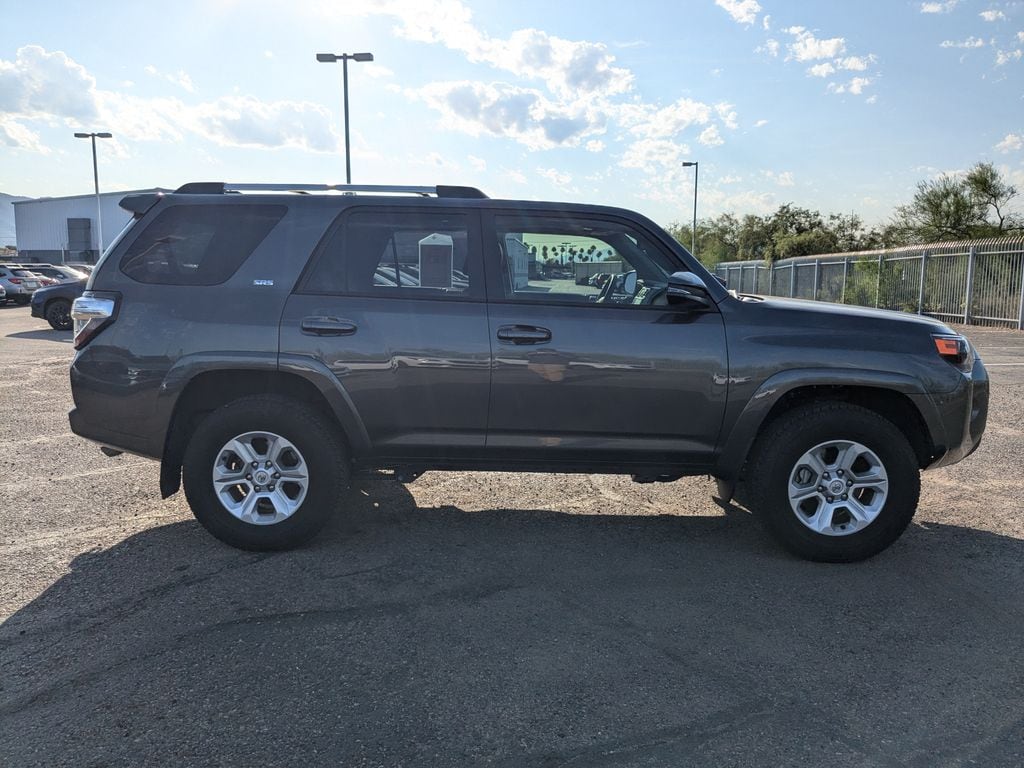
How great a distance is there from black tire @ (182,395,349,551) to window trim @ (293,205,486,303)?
666 millimetres

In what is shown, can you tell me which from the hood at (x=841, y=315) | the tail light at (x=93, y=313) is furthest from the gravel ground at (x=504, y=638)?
the hood at (x=841, y=315)

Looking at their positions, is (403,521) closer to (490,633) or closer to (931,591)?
(490,633)

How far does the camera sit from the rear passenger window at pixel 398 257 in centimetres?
426

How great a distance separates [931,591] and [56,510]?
5.11 m

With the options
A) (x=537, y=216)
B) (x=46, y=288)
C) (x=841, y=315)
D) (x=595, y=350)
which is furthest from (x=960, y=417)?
(x=46, y=288)

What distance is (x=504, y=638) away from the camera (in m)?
3.35

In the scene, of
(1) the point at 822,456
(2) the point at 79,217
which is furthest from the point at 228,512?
(2) the point at 79,217

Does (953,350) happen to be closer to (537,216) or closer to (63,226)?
(537,216)

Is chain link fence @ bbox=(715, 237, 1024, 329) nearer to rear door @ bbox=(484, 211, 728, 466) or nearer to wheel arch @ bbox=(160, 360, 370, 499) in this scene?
rear door @ bbox=(484, 211, 728, 466)

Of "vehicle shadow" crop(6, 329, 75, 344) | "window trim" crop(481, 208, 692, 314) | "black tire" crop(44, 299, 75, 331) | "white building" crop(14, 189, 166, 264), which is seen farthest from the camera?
"white building" crop(14, 189, 166, 264)

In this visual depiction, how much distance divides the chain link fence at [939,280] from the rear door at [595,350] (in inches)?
749

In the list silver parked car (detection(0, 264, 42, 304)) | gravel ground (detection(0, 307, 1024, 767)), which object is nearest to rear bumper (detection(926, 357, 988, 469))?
gravel ground (detection(0, 307, 1024, 767))

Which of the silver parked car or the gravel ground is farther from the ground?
the silver parked car

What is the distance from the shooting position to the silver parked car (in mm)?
28391
